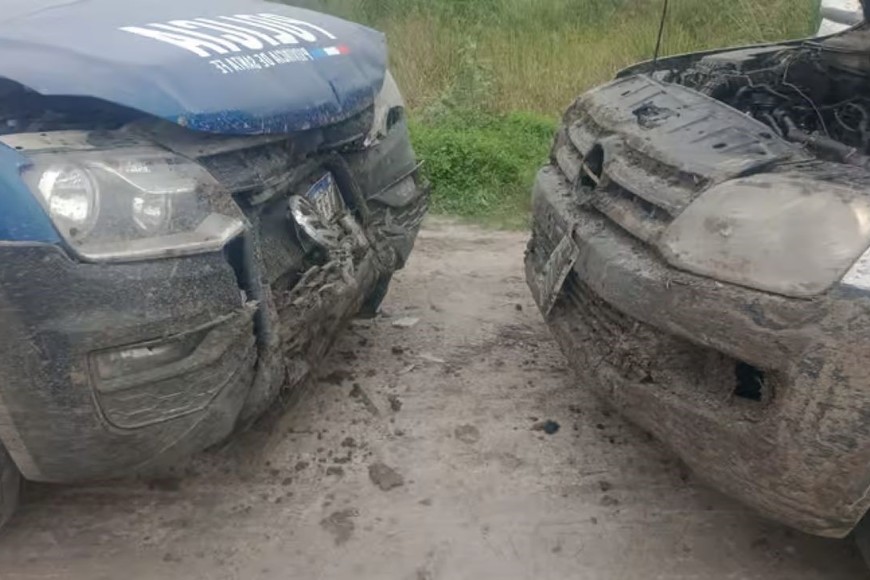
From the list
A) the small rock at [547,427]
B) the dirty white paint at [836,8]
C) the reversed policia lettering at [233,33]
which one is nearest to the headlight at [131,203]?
the reversed policia lettering at [233,33]

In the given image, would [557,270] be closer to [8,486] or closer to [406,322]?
[406,322]

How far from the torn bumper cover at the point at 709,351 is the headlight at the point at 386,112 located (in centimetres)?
85

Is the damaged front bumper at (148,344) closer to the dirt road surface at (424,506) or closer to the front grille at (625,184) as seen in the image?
the dirt road surface at (424,506)

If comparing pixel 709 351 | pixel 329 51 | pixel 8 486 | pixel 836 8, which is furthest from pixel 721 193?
pixel 836 8

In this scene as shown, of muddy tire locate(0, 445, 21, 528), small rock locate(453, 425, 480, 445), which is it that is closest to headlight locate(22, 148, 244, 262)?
muddy tire locate(0, 445, 21, 528)

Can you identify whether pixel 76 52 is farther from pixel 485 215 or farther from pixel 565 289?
pixel 485 215

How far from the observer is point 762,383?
216 cm

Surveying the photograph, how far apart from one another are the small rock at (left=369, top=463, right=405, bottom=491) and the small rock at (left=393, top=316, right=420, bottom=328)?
3.72 ft

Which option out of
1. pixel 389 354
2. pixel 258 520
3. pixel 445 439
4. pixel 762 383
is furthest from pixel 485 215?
pixel 762 383

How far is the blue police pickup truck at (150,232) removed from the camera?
6.70ft

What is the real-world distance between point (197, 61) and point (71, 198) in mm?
657

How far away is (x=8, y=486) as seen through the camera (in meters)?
2.48

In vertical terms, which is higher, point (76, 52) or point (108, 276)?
point (76, 52)

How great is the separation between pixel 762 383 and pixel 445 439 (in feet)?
4.18
